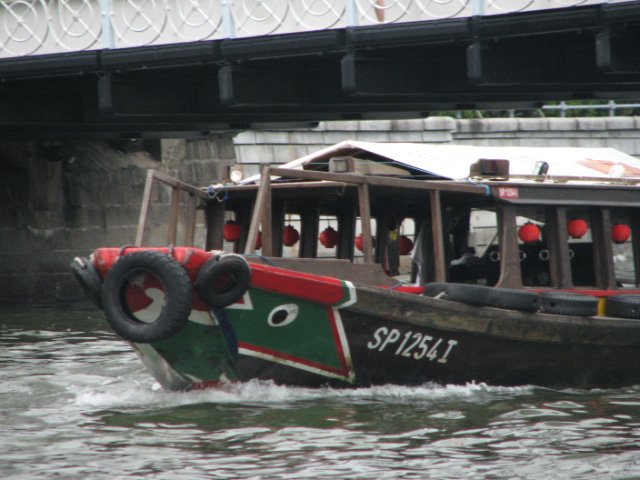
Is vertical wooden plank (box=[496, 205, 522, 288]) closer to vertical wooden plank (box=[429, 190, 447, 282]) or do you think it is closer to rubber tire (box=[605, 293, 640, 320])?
vertical wooden plank (box=[429, 190, 447, 282])

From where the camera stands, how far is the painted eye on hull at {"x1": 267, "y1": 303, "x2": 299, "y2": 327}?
→ 9891 millimetres

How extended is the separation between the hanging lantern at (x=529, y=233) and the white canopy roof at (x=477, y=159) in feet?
2.43

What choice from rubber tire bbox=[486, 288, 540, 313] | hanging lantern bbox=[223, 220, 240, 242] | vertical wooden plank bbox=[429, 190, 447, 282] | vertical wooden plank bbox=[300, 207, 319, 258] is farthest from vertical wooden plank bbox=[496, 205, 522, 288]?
hanging lantern bbox=[223, 220, 240, 242]

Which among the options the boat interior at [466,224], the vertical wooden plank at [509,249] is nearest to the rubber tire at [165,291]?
the boat interior at [466,224]

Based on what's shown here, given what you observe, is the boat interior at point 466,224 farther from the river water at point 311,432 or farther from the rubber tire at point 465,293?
the river water at point 311,432

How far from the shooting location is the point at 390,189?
10.9m

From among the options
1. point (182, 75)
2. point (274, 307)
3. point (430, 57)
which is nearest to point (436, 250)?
point (274, 307)

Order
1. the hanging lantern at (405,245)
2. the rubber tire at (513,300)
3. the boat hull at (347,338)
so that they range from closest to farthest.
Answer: the boat hull at (347,338) < the rubber tire at (513,300) < the hanging lantern at (405,245)

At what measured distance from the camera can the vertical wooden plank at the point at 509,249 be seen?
11055 millimetres

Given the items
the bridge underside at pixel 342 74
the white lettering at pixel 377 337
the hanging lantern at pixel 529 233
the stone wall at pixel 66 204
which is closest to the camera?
the white lettering at pixel 377 337

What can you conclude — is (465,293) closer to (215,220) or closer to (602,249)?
(602,249)

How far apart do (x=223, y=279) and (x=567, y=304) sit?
10.6ft

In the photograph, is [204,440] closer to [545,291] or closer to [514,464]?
[514,464]

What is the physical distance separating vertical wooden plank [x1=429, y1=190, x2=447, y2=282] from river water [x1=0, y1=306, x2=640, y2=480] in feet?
3.35
